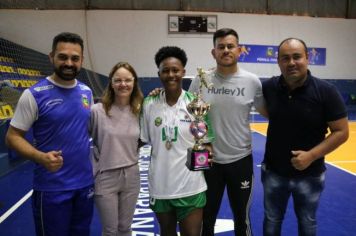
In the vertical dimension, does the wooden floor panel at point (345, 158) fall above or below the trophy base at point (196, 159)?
below

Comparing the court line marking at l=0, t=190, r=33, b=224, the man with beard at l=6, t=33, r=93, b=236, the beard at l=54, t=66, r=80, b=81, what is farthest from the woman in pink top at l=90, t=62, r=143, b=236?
the court line marking at l=0, t=190, r=33, b=224

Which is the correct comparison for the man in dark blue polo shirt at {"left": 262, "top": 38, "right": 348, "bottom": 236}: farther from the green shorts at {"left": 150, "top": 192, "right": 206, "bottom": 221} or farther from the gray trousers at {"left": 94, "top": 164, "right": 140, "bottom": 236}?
the gray trousers at {"left": 94, "top": 164, "right": 140, "bottom": 236}

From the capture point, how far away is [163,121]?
190 centimetres

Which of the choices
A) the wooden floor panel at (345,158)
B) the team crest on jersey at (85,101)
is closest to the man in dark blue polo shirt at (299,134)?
the team crest on jersey at (85,101)

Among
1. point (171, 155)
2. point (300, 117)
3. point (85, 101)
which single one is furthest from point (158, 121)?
point (300, 117)

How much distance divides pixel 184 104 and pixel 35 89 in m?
0.88

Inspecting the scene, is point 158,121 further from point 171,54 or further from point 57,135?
point 57,135

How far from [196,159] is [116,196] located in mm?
668

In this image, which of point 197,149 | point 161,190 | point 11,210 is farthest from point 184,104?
point 11,210

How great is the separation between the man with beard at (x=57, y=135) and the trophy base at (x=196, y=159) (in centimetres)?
67

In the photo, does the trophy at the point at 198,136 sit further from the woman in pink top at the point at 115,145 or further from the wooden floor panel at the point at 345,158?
the wooden floor panel at the point at 345,158

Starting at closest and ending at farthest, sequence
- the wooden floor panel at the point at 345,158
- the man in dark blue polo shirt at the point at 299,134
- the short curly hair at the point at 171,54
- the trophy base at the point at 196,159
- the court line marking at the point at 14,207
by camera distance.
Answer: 1. the trophy base at the point at 196,159
2. the short curly hair at the point at 171,54
3. the man in dark blue polo shirt at the point at 299,134
4. the court line marking at the point at 14,207
5. the wooden floor panel at the point at 345,158

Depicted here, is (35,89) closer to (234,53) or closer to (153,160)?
(153,160)

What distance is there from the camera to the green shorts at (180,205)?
1865mm
